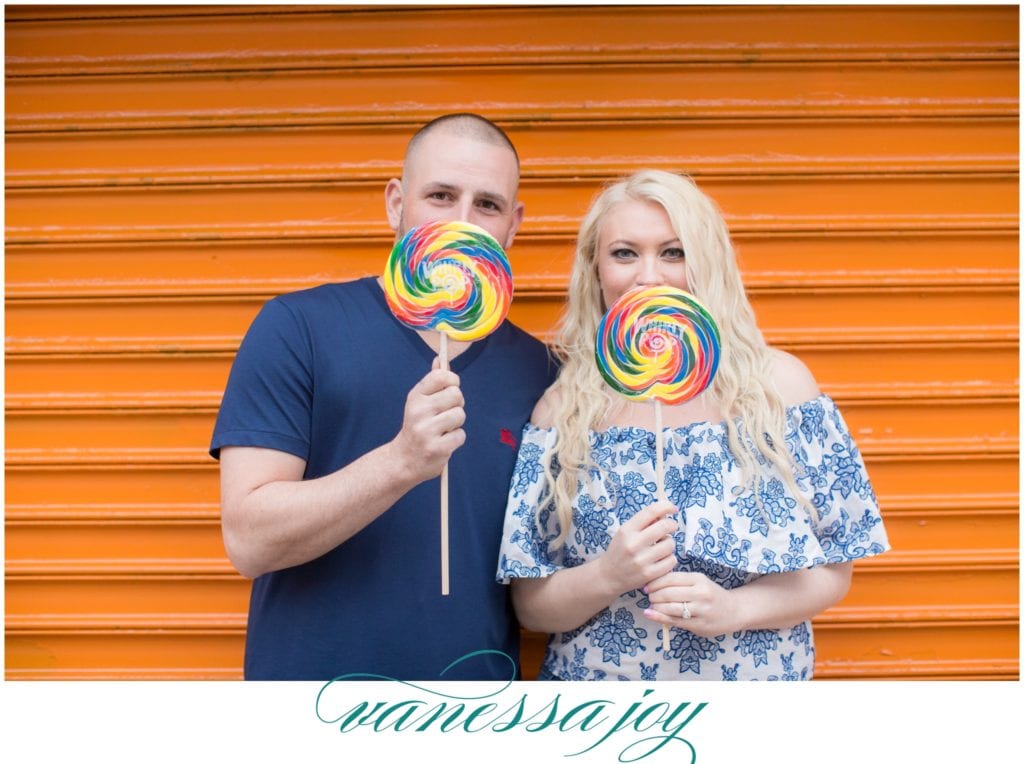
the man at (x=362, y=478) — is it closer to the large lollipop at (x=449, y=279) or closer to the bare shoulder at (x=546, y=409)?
the bare shoulder at (x=546, y=409)

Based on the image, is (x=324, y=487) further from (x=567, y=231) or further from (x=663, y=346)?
(x=567, y=231)

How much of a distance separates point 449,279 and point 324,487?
1.95 ft

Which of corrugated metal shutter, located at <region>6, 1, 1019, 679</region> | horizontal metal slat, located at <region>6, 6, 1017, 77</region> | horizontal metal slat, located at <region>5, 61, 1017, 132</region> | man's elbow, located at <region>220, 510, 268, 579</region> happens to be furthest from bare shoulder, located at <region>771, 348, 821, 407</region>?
man's elbow, located at <region>220, 510, 268, 579</region>

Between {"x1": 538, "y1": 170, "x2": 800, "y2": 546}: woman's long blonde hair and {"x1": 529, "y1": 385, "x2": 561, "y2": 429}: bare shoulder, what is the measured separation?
1cm

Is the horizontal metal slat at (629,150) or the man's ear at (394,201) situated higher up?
the horizontal metal slat at (629,150)

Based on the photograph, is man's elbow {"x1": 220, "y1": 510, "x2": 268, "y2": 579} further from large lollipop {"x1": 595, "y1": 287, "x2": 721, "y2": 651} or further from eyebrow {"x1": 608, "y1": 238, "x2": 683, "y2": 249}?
eyebrow {"x1": 608, "y1": 238, "x2": 683, "y2": 249}

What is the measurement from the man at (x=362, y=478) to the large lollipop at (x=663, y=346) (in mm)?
423

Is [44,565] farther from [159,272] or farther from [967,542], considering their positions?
[967,542]

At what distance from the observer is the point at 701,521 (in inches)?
82.6

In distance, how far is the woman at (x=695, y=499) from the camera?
6.89 ft

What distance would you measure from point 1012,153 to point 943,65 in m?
0.40

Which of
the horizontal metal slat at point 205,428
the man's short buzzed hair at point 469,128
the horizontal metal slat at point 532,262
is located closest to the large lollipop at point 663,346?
the man's short buzzed hair at point 469,128

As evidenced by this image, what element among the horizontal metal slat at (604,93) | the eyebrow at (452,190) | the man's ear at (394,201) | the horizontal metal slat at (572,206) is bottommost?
the eyebrow at (452,190)

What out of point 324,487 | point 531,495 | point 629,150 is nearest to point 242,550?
point 324,487
